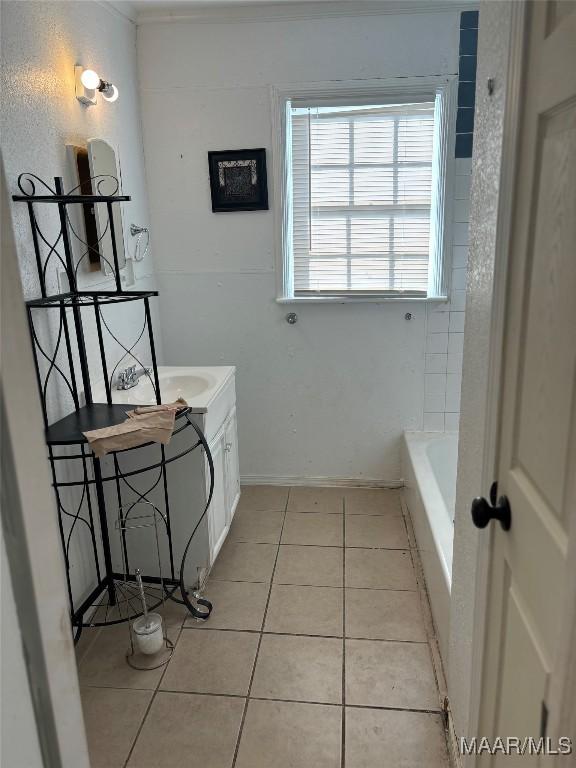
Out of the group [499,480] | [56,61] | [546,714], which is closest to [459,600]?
[499,480]

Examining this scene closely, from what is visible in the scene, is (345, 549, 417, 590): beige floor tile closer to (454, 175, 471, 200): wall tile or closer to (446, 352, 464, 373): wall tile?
(446, 352, 464, 373): wall tile

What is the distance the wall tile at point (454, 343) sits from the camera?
10.3ft

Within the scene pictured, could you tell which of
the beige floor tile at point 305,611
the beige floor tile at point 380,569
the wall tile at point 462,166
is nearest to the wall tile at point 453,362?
the wall tile at point 462,166

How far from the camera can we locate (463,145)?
289 cm

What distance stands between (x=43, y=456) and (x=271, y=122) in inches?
108

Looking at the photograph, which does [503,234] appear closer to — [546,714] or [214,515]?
[546,714]

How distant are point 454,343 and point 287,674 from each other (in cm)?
193

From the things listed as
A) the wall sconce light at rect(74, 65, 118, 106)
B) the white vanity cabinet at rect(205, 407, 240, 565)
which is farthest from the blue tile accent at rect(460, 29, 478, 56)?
the white vanity cabinet at rect(205, 407, 240, 565)

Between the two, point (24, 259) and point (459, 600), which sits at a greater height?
point (24, 259)

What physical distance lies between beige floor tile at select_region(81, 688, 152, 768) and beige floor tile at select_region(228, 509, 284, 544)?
1.03 meters

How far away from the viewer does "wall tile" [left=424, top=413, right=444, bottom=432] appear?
328 centimetres

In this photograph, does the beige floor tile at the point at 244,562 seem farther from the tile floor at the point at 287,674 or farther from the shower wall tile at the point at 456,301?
the shower wall tile at the point at 456,301

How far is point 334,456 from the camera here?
341 cm

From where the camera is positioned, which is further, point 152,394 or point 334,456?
point 334,456
